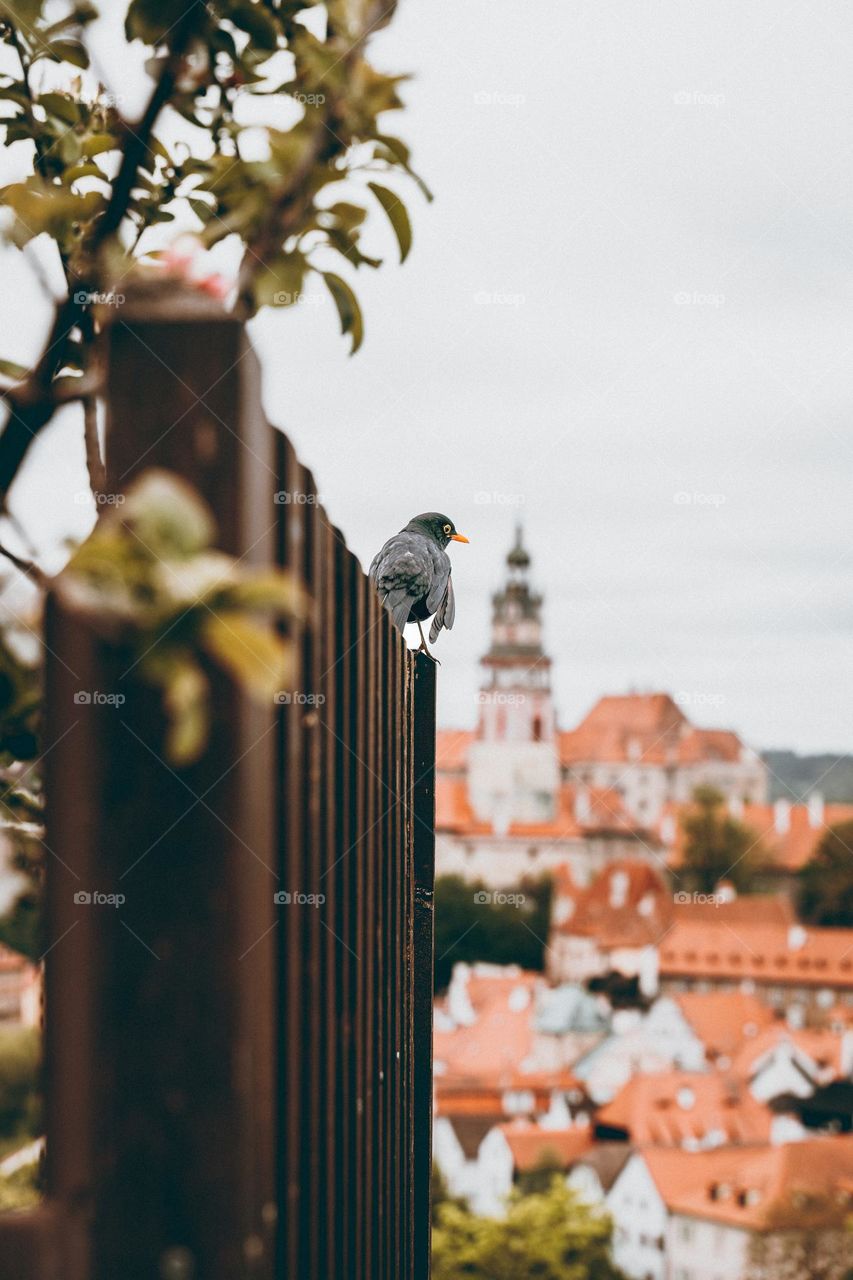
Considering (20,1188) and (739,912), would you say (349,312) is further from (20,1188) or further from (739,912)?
(739,912)

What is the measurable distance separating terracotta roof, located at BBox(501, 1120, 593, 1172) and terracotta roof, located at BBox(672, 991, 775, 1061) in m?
6.53

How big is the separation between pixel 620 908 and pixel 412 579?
57.1 metres

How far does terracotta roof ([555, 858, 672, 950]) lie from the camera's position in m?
57.5

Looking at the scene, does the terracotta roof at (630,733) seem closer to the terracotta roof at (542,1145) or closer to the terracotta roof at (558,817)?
the terracotta roof at (558,817)

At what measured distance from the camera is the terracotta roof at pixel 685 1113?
44.8 meters

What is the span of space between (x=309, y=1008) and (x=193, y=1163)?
0.35 meters

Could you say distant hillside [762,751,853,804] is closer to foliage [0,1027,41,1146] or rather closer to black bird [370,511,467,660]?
black bird [370,511,467,660]

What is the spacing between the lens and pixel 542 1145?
147 ft

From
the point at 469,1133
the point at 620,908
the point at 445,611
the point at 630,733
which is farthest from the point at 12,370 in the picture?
the point at 630,733

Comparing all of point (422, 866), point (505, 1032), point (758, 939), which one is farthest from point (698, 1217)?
point (422, 866)

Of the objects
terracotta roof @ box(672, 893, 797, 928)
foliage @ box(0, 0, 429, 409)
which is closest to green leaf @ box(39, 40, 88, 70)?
foliage @ box(0, 0, 429, 409)

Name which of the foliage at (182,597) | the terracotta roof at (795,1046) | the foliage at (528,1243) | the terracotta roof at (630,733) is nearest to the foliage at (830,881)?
the terracotta roof at (795,1046)

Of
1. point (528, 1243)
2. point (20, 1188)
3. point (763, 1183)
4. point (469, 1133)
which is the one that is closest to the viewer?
point (20, 1188)

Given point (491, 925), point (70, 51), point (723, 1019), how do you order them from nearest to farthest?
point (70, 51), point (723, 1019), point (491, 925)
